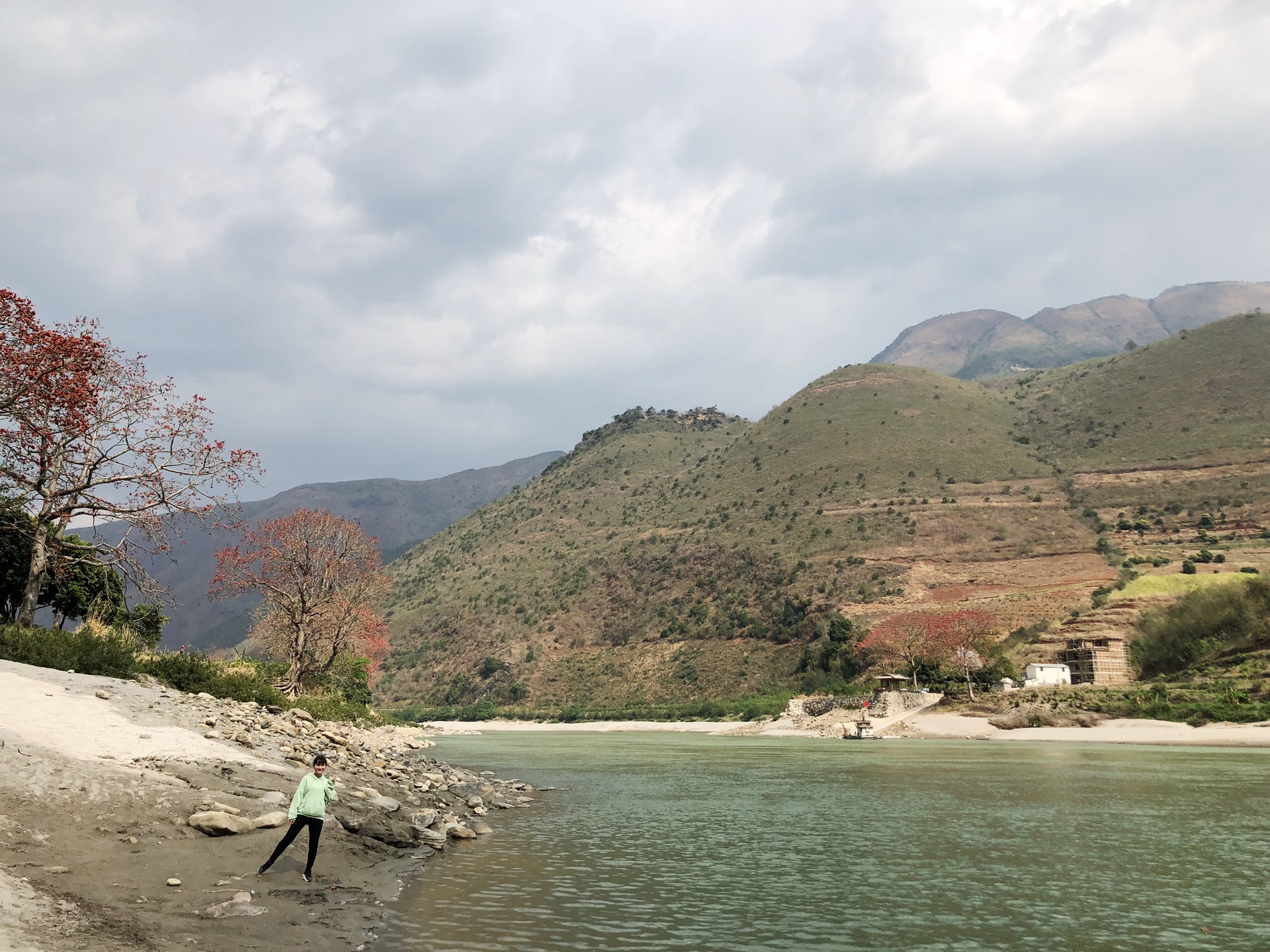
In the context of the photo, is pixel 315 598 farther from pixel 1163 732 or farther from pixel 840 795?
pixel 1163 732

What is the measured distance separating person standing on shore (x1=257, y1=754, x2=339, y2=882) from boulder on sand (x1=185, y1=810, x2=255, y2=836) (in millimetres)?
745

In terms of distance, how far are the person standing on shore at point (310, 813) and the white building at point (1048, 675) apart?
2809 inches

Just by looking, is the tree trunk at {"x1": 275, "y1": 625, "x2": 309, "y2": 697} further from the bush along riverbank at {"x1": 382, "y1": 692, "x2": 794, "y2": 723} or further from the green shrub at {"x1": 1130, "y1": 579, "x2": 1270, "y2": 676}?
the green shrub at {"x1": 1130, "y1": 579, "x2": 1270, "y2": 676}

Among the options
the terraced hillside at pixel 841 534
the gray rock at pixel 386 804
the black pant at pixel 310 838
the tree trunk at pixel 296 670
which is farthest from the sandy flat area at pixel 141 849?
the terraced hillside at pixel 841 534

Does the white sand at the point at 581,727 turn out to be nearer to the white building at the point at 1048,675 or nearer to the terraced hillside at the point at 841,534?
the terraced hillside at the point at 841,534

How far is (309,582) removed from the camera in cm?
4191

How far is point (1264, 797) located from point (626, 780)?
22319mm

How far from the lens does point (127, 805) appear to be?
1204cm

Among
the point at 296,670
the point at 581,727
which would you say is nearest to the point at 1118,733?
the point at 296,670

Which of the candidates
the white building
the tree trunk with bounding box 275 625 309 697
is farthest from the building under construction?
the tree trunk with bounding box 275 625 309 697

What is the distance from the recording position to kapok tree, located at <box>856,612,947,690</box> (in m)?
78.0

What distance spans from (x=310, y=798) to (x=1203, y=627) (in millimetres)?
72869

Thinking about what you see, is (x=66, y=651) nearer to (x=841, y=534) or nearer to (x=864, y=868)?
(x=864, y=868)

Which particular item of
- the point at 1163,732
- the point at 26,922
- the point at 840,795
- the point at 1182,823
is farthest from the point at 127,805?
the point at 1163,732
